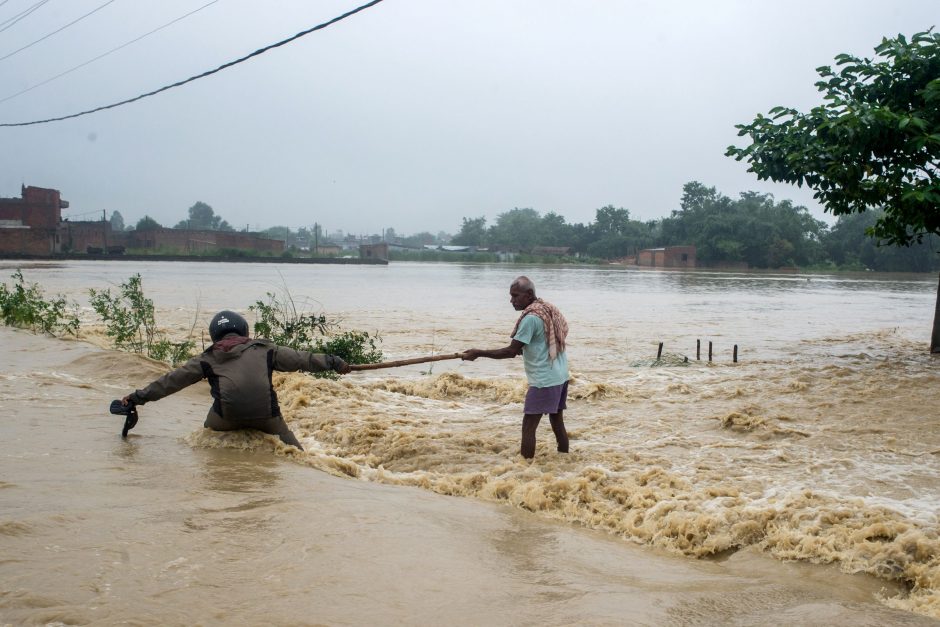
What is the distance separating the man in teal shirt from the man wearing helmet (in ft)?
4.57

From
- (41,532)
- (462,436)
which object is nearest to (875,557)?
(462,436)

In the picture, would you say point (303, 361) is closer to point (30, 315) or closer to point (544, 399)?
point (544, 399)

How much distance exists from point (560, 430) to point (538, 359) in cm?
92

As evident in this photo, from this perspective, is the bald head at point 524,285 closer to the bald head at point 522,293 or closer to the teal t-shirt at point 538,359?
the bald head at point 522,293

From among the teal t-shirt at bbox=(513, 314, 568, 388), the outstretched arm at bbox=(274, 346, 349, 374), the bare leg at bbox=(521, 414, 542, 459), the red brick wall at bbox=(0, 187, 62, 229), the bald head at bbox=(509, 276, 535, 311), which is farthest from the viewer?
the red brick wall at bbox=(0, 187, 62, 229)

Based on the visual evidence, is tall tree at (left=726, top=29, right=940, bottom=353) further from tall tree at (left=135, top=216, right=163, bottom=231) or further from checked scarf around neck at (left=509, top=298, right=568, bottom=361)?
tall tree at (left=135, top=216, right=163, bottom=231)

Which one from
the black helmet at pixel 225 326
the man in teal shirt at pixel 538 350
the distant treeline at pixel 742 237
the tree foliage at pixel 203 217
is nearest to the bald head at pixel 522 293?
the man in teal shirt at pixel 538 350

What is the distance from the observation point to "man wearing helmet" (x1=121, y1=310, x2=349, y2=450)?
18.6 feet

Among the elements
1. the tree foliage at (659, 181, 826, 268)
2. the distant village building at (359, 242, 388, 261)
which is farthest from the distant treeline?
the distant village building at (359, 242, 388, 261)

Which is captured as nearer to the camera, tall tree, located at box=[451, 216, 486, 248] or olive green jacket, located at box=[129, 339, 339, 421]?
olive green jacket, located at box=[129, 339, 339, 421]

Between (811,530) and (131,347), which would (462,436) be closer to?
(811,530)

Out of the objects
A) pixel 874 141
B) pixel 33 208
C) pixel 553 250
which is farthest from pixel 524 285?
pixel 553 250

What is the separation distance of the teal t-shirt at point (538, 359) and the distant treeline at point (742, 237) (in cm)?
6382

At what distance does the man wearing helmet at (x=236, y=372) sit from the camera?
5.66 meters
